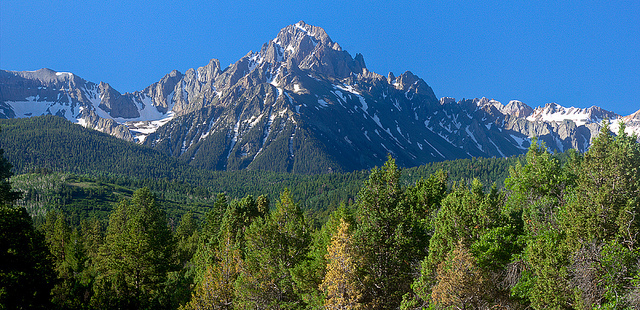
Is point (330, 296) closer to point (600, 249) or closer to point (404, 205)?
point (404, 205)

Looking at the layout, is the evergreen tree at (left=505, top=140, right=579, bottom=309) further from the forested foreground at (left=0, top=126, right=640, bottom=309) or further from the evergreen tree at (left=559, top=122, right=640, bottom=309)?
the evergreen tree at (left=559, top=122, right=640, bottom=309)

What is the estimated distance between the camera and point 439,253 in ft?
79.5

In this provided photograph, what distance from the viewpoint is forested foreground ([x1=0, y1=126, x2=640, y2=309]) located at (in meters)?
21.0

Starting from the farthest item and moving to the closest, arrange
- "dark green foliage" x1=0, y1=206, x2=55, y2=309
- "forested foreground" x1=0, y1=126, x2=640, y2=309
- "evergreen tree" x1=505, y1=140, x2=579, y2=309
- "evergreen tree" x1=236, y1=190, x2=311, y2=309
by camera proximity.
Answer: "evergreen tree" x1=236, y1=190, x2=311, y2=309 → "dark green foliage" x1=0, y1=206, x2=55, y2=309 → "evergreen tree" x1=505, y1=140, x2=579, y2=309 → "forested foreground" x1=0, y1=126, x2=640, y2=309

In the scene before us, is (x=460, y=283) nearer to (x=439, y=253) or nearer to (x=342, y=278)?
(x=439, y=253)

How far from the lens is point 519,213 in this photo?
29812mm

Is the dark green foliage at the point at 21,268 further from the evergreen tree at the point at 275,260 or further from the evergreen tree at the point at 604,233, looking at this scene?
the evergreen tree at the point at 604,233

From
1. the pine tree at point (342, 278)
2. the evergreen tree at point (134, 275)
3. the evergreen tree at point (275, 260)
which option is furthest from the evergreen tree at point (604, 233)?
the evergreen tree at point (134, 275)

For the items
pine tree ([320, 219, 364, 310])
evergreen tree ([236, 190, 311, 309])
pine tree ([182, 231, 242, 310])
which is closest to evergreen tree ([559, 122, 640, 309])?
pine tree ([320, 219, 364, 310])

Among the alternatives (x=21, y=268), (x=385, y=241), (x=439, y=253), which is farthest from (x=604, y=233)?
(x=21, y=268)

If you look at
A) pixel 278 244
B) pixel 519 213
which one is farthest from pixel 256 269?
pixel 519 213

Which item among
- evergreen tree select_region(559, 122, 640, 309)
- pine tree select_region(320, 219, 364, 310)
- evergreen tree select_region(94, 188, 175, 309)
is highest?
evergreen tree select_region(559, 122, 640, 309)

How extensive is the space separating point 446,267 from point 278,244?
14656mm

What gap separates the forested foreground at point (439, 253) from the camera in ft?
68.7
